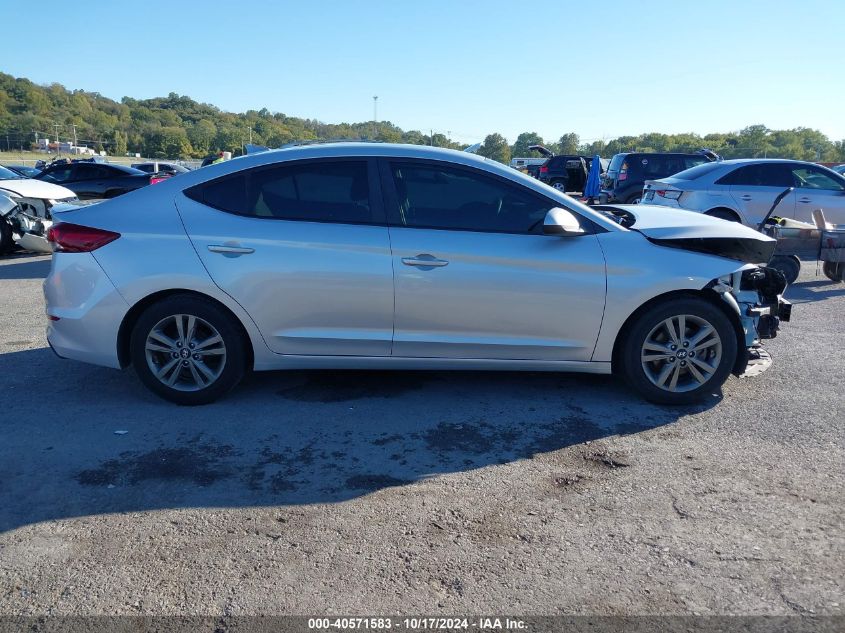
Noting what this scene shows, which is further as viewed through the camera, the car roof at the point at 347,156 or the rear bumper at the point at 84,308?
the car roof at the point at 347,156

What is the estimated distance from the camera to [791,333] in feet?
23.0

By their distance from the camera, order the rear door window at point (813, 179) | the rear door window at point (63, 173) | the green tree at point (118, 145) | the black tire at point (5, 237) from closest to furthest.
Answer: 1. the black tire at point (5, 237)
2. the rear door window at point (813, 179)
3. the rear door window at point (63, 173)
4. the green tree at point (118, 145)

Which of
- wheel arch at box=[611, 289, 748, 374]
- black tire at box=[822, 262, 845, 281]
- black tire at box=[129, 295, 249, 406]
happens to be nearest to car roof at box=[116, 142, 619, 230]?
wheel arch at box=[611, 289, 748, 374]

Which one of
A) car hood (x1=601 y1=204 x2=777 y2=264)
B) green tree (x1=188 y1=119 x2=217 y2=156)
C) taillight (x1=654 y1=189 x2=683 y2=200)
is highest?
green tree (x1=188 y1=119 x2=217 y2=156)

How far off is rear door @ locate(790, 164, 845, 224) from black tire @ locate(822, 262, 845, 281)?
2.01 meters

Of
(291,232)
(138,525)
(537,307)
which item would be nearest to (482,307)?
(537,307)

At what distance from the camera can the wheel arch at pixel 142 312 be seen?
15.3 feet

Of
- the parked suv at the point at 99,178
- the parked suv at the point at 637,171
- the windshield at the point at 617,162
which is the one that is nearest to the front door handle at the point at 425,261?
the parked suv at the point at 99,178

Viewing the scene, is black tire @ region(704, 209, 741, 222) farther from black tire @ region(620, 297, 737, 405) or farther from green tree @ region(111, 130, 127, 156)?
green tree @ region(111, 130, 127, 156)

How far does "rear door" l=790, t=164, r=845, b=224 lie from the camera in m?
11.7

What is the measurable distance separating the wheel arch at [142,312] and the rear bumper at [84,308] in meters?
0.03

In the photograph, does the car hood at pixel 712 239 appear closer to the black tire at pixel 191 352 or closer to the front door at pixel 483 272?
the front door at pixel 483 272

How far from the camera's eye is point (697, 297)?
189 inches

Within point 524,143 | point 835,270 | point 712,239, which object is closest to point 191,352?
point 712,239
